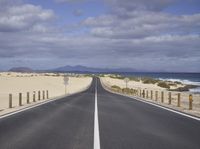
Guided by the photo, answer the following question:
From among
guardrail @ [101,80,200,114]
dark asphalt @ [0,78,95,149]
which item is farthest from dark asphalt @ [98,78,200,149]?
guardrail @ [101,80,200,114]

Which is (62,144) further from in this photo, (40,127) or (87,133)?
(40,127)

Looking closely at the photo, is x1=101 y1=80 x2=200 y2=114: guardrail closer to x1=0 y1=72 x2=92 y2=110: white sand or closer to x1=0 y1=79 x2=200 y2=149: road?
x1=0 y1=79 x2=200 y2=149: road

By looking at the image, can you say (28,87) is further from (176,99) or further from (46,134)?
(46,134)

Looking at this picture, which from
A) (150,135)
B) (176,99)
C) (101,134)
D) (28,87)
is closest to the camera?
(150,135)

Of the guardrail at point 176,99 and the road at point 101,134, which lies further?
the guardrail at point 176,99

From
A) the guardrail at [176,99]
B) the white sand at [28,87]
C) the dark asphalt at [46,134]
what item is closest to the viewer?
the dark asphalt at [46,134]

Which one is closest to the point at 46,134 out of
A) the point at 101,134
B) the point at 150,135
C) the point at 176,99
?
the point at 101,134

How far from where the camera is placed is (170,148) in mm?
9633

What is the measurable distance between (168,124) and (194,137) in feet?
11.7

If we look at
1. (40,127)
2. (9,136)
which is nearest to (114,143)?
(9,136)

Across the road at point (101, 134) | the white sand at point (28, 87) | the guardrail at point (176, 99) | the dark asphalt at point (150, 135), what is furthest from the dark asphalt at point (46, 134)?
the white sand at point (28, 87)

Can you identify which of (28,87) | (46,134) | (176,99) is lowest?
(28,87)

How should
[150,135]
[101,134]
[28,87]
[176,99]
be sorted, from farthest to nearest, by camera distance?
[28,87], [176,99], [101,134], [150,135]

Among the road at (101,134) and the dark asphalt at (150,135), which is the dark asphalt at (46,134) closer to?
the road at (101,134)
